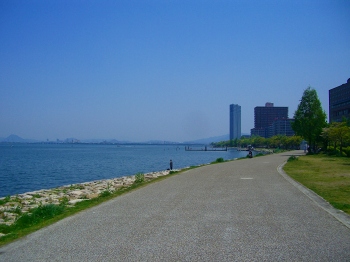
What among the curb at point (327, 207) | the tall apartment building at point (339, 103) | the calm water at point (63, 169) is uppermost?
the tall apartment building at point (339, 103)

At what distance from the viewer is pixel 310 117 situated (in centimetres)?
5794

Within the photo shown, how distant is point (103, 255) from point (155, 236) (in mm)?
1464

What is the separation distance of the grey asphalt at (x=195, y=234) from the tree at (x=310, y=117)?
4877 cm

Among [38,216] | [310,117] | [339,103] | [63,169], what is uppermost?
[339,103]

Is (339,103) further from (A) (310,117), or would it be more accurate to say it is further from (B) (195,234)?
(B) (195,234)

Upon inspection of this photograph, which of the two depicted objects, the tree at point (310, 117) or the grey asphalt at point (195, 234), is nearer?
the grey asphalt at point (195, 234)

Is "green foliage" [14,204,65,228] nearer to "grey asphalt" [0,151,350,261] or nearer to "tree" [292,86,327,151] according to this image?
"grey asphalt" [0,151,350,261]

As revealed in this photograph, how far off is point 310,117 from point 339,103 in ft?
186

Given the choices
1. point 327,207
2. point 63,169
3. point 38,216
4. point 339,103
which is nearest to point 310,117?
point 63,169

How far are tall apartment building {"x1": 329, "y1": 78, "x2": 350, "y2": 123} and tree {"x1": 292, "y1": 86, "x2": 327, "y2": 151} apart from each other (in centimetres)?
4181

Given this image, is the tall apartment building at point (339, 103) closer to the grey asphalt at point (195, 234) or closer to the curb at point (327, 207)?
the curb at point (327, 207)

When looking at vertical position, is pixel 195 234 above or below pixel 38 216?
above

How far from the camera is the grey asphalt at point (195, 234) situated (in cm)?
617

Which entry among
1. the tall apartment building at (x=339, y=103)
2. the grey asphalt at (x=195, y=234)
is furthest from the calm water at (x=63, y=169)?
the tall apartment building at (x=339, y=103)
